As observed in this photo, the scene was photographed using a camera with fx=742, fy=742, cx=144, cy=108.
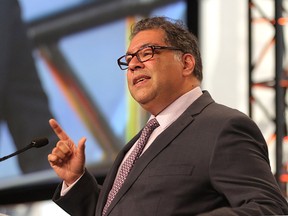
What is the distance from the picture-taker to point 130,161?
2.37 metres

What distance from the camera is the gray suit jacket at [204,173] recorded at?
202cm

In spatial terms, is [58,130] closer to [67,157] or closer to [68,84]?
[67,157]

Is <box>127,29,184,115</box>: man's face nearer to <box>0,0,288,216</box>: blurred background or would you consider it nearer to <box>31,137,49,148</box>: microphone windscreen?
<box>31,137,49,148</box>: microphone windscreen

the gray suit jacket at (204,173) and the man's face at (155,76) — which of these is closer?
the gray suit jacket at (204,173)

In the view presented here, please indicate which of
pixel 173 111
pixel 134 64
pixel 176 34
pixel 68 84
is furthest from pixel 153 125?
pixel 68 84

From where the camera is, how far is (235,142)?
209 cm

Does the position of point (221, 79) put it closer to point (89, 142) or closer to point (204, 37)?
point (204, 37)

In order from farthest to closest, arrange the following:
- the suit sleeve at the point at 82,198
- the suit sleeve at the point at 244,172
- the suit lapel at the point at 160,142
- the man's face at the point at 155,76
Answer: the suit sleeve at the point at 82,198, the man's face at the point at 155,76, the suit lapel at the point at 160,142, the suit sleeve at the point at 244,172

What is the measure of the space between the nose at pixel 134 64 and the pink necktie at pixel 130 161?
7.2 inches

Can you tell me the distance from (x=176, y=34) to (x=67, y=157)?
21.3 inches

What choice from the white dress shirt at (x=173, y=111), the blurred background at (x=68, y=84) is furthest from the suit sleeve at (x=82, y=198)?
the blurred background at (x=68, y=84)

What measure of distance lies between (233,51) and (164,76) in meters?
4.00

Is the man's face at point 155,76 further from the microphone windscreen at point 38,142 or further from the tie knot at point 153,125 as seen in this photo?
the microphone windscreen at point 38,142

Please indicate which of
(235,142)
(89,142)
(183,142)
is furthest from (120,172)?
(89,142)
